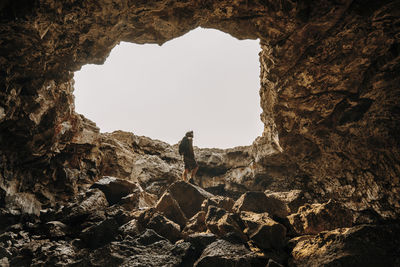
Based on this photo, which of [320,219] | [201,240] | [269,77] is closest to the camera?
[201,240]

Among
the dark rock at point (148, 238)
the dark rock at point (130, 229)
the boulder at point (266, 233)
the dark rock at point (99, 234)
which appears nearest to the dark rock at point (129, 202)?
the dark rock at point (130, 229)

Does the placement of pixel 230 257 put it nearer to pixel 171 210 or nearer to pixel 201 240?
pixel 201 240

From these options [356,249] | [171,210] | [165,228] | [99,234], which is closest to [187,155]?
[171,210]

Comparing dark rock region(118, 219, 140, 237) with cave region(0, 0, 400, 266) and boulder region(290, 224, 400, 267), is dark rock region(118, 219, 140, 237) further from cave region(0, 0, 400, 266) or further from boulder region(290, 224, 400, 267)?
boulder region(290, 224, 400, 267)

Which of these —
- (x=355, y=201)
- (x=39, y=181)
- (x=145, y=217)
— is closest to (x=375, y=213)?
(x=355, y=201)

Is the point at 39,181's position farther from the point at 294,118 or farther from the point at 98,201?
the point at 294,118

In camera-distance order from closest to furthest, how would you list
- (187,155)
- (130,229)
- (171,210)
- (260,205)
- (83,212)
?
(130,229)
(83,212)
(260,205)
(171,210)
(187,155)

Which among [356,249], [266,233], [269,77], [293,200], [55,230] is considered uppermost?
[269,77]

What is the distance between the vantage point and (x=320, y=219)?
6324 millimetres

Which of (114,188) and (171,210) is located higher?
(114,188)

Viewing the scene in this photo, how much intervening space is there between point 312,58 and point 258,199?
595cm

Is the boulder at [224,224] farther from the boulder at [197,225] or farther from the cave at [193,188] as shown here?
the boulder at [197,225]

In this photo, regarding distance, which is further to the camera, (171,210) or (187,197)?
(187,197)

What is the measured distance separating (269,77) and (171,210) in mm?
7233
